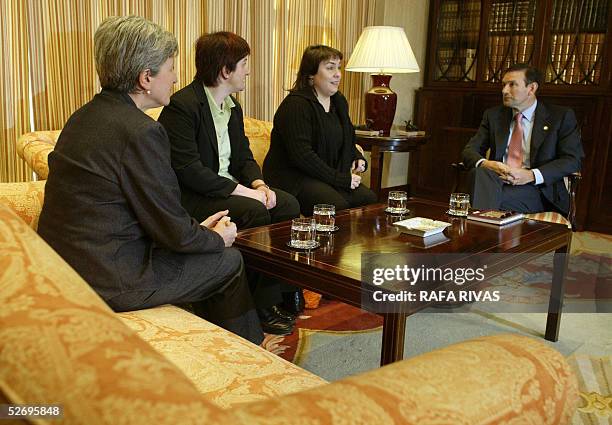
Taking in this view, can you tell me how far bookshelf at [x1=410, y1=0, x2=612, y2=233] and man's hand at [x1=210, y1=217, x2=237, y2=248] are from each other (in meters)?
3.36

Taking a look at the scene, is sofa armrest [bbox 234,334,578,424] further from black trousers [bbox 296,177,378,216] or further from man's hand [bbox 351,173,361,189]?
man's hand [bbox 351,173,361,189]

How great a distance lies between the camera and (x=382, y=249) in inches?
77.1

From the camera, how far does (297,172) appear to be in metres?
3.22

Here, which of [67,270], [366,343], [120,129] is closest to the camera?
[67,270]

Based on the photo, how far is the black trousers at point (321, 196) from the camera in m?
3.10

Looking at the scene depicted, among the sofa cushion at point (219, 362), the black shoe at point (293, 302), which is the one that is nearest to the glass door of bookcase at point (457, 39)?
the black shoe at point (293, 302)

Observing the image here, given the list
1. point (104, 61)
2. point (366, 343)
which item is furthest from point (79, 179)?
point (366, 343)

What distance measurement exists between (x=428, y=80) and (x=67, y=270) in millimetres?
4785

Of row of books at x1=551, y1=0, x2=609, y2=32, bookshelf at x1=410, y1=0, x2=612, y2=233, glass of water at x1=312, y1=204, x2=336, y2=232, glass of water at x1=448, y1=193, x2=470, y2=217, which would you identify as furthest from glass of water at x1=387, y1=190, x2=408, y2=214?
row of books at x1=551, y1=0, x2=609, y2=32

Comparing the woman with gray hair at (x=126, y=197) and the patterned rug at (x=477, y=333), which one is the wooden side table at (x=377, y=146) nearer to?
the patterned rug at (x=477, y=333)

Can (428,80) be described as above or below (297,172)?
above

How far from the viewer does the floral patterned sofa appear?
1.74 feet

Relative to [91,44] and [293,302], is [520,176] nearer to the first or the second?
[293,302]

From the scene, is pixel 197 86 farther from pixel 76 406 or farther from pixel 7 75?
pixel 76 406
